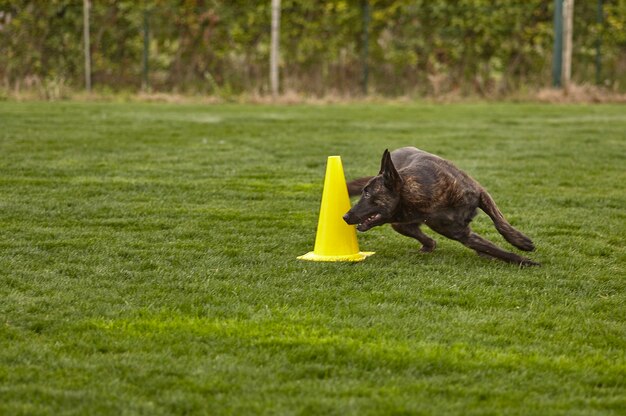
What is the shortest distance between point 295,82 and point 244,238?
18.2m

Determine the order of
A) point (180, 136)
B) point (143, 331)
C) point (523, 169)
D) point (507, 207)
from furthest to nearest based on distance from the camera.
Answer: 1. point (180, 136)
2. point (523, 169)
3. point (507, 207)
4. point (143, 331)

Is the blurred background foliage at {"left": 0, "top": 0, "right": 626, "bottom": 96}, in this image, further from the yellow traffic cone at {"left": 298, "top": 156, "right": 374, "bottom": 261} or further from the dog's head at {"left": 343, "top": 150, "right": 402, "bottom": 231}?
the dog's head at {"left": 343, "top": 150, "right": 402, "bottom": 231}

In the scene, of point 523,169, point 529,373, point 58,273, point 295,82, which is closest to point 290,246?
point 58,273

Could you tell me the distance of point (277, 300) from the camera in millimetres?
5836

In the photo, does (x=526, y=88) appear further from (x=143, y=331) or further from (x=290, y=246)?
(x=143, y=331)

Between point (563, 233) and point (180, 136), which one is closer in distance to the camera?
point (563, 233)

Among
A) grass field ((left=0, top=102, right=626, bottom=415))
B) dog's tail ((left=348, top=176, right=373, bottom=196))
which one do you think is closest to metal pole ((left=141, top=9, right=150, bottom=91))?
grass field ((left=0, top=102, right=626, bottom=415))

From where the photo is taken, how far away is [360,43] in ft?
86.5

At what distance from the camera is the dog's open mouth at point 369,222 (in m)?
6.83

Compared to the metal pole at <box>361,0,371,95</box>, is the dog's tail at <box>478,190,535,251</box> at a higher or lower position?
lower

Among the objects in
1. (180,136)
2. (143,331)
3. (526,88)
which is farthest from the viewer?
(526,88)

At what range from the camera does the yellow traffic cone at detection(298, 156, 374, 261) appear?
704 centimetres

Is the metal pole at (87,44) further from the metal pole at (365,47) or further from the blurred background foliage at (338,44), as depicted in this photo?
the metal pole at (365,47)

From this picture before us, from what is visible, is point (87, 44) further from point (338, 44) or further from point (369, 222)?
point (369, 222)
